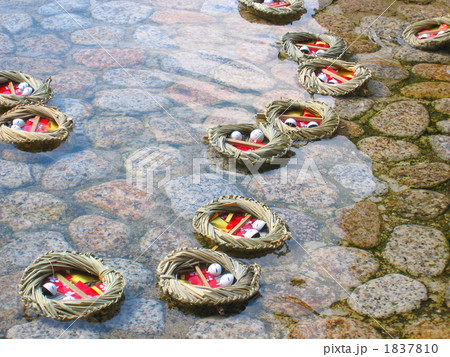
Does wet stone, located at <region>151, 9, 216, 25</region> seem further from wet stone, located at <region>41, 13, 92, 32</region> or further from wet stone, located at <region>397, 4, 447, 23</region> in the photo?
wet stone, located at <region>397, 4, 447, 23</region>

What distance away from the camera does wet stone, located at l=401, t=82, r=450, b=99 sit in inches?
200

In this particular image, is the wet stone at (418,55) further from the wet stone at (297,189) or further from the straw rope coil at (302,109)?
the wet stone at (297,189)

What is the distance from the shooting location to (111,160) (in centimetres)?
440

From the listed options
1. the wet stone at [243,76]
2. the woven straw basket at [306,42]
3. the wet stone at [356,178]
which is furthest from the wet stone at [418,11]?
the wet stone at [356,178]

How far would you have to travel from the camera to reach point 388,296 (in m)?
3.22

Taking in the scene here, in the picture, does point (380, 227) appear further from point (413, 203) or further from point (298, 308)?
point (298, 308)

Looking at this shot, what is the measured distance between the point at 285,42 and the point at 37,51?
2575 millimetres

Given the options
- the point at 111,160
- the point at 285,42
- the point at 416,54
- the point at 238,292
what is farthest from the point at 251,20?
the point at 238,292

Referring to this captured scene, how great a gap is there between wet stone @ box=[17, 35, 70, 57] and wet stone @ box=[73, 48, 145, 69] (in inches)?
9.5

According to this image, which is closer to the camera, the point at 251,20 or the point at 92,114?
the point at 92,114

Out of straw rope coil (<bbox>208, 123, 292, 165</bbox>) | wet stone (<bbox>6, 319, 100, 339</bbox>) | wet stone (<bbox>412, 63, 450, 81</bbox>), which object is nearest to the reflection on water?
wet stone (<bbox>6, 319, 100, 339</bbox>)

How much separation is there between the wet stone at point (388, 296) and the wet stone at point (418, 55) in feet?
10.1
